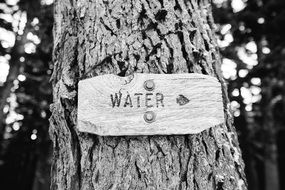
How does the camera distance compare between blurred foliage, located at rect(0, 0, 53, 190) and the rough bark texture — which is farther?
blurred foliage, located at rect(0, 0, 53, 190)

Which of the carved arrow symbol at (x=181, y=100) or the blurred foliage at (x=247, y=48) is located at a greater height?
the blurred foliage at (x=247, y=48)

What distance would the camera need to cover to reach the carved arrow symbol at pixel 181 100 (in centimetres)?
111

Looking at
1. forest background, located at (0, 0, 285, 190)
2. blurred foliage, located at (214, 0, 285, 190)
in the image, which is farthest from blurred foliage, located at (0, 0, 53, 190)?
blurred foliage, located at (214, 0, 285, 190)

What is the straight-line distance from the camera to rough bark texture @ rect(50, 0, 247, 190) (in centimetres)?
110

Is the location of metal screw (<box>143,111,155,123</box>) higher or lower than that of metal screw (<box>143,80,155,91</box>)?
lower

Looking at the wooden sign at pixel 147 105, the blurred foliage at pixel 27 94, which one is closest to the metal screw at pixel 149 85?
the wooden sign at pixel 147 105

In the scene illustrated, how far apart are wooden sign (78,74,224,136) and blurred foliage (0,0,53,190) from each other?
396 cm

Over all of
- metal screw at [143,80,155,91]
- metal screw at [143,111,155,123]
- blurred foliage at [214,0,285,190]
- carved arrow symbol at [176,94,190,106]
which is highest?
blurred foliage at [214,0,285,190]

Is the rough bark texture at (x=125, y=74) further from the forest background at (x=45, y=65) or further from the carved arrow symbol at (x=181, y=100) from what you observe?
the forest background at (x=45, y=65)

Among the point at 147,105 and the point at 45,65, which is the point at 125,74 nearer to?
the point at 147,105

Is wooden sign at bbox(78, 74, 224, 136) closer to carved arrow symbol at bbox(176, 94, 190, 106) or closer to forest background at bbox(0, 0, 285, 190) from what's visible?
carved arrow symbol at bbox(176, 94, 190, 106)

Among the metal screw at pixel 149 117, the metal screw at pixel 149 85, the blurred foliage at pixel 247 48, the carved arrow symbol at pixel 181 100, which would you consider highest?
the blurred foliage at pixel 247 48

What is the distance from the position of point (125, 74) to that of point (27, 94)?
209 inches

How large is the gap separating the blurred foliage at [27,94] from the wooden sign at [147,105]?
396 centimetres
